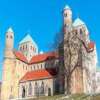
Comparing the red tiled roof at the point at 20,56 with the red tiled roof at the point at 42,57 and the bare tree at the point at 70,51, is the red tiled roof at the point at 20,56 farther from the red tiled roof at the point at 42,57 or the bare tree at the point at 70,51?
the bare tree at the point at 70,51

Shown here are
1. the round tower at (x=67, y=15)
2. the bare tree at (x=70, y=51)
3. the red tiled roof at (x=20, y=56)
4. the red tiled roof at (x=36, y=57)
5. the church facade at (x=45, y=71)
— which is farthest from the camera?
the red tiled roof at (x=36, y=57)

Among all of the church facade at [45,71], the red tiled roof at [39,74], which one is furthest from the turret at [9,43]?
the red tiled roof at [39,74]

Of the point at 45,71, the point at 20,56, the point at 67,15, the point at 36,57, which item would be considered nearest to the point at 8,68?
the point at 20,56

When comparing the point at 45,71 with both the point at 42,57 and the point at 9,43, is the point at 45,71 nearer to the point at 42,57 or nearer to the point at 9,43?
the point at 42,57

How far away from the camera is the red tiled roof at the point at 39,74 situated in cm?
8475

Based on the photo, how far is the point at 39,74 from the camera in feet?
290

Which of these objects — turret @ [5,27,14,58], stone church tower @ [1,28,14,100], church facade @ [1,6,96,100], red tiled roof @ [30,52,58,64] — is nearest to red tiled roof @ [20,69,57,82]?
church facade @ [1,6,96,100]

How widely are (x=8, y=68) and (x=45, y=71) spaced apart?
1104 centimetres

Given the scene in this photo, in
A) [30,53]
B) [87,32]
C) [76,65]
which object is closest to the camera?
[76,65]

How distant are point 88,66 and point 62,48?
322 inches

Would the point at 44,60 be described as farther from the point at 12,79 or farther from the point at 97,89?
the point at 97,89

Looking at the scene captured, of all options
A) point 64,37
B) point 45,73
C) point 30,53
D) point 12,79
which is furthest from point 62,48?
point 30,53

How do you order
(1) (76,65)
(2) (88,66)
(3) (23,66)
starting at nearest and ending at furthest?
(1) (76,65)
(2) (88,66)
(3) (23,66)

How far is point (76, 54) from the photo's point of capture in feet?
232
